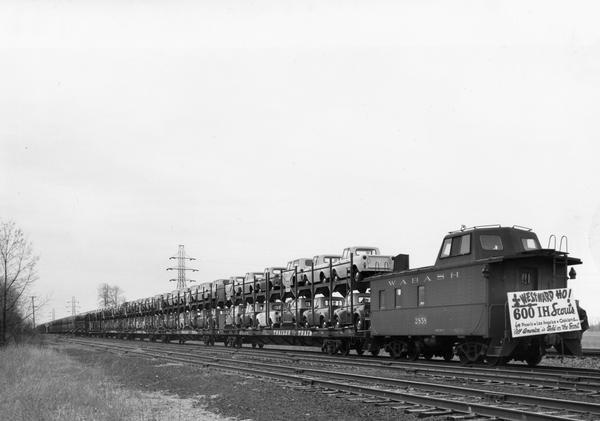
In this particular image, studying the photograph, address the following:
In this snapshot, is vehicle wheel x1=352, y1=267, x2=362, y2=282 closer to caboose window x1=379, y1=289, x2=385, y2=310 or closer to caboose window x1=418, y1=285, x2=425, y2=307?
caboose window x1=379, y1=289, x2=385, y2=310

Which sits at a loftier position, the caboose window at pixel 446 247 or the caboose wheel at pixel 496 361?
the caboose window at pixel 446 247

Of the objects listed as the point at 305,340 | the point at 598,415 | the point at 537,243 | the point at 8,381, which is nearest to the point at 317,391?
the point at 598,415

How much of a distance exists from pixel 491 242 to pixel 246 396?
30.3ft

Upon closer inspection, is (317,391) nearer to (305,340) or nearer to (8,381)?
(8,381)

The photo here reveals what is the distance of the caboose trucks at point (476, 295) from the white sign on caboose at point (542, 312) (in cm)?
31

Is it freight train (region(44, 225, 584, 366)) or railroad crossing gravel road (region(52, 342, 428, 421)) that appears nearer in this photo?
railroad crossing gravel road (region(52, 342, 428, 421))

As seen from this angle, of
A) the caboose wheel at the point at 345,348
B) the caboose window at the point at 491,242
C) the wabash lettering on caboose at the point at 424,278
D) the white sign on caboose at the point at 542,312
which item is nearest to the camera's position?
the white sign on caboose at the point at 542,312

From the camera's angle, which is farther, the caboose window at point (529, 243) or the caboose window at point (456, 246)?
the caboose window at point (529, 243)

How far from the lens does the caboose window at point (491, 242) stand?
18594mm

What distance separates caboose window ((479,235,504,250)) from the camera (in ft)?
61.0

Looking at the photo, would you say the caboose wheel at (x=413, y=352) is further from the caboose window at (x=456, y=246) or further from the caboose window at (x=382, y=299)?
the caboose window at (x=456, y=246)

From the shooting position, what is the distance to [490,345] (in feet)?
56.0

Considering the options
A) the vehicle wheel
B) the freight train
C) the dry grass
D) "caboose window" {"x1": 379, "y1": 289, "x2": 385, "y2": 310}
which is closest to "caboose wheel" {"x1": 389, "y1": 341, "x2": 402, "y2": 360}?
the freight train

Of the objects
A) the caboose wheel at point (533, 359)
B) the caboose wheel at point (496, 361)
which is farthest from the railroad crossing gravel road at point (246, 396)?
the caboose wheel at point (533, 359)
